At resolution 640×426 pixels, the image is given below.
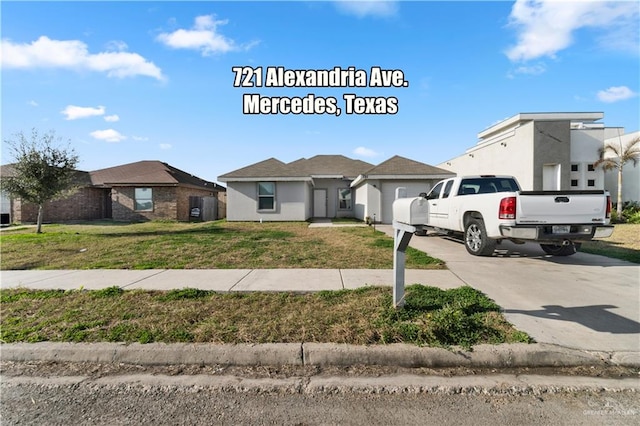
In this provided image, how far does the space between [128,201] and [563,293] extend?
23.1 metres

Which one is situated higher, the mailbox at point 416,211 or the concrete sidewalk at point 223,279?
the mailbox at point 416,211

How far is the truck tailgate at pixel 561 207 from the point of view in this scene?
19.0 ft

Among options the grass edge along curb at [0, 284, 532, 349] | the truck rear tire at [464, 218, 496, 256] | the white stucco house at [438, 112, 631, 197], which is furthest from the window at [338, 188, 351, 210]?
the grass edge along curb at [0, 284, 532, 349]

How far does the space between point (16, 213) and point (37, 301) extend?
20737mm

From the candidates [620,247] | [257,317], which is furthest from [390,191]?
[257,317]

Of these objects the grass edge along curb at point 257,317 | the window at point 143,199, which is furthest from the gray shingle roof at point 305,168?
the grass edge along curb at point 257,317

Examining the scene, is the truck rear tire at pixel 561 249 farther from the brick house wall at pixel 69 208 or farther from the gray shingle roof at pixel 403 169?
the brick house wall at pixel 69 208

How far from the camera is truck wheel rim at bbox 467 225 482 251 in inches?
291

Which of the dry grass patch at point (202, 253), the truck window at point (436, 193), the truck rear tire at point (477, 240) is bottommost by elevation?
the dry grass patch at point (202, 253)

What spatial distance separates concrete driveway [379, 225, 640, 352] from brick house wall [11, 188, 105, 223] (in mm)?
21879

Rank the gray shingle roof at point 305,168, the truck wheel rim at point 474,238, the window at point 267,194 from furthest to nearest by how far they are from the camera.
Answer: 1. the window at point 267,194
2. the gray shingle roof at point 305,168
3. the truck wheel rim at point 474,238

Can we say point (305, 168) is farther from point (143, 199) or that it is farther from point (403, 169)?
point (143, 199)

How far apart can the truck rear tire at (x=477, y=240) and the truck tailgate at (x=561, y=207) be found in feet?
4.13

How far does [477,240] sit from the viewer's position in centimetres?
746
